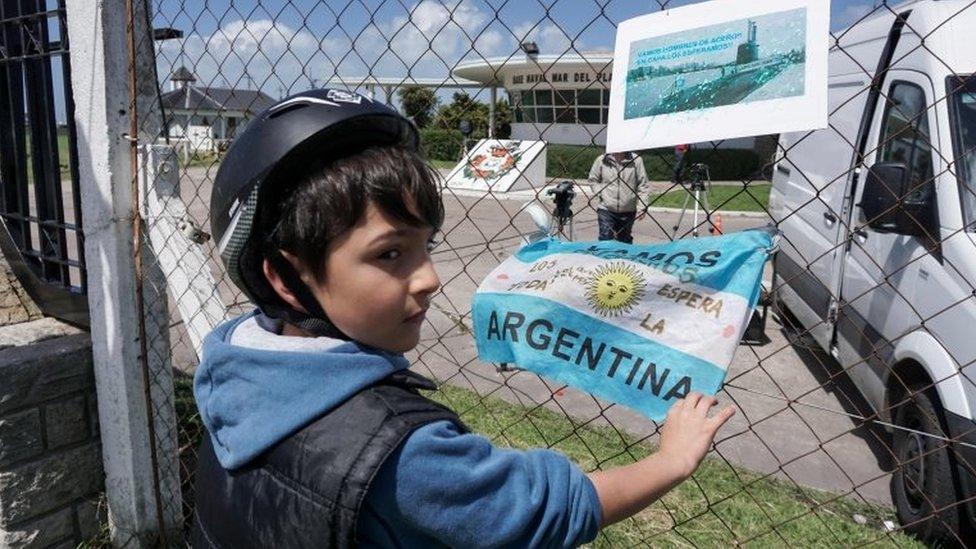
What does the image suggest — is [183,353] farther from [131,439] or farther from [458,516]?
[458,516]

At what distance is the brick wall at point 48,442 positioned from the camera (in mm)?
2662

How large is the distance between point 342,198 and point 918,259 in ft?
6.72

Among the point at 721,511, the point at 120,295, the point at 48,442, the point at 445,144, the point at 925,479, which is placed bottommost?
the point at 721,511

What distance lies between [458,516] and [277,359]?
1.11 ft

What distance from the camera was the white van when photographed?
10.2 feet

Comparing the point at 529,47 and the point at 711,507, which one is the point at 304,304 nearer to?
the point at 529,47

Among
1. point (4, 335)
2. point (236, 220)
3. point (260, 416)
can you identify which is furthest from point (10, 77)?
point (260, 416)

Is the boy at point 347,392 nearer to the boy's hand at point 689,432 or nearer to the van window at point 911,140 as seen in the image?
the boy's hand at point 689,432

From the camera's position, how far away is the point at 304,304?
117 centimetres

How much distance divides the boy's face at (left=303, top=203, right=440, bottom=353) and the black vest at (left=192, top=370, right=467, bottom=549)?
0.24ft

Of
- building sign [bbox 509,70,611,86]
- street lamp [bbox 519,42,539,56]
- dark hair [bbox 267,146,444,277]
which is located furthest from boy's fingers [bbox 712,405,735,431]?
street lamp [bbox 519,42,539,56]

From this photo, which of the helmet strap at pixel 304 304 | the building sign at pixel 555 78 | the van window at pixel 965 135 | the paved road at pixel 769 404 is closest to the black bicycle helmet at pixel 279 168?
the helmet strap at pixel 304 304

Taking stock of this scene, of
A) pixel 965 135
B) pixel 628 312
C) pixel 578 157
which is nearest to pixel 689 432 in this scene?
pixel 628 312

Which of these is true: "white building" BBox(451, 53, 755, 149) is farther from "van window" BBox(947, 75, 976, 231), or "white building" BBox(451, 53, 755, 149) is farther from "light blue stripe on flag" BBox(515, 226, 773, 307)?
"van window" BBox(947, 75, 976, 231)
